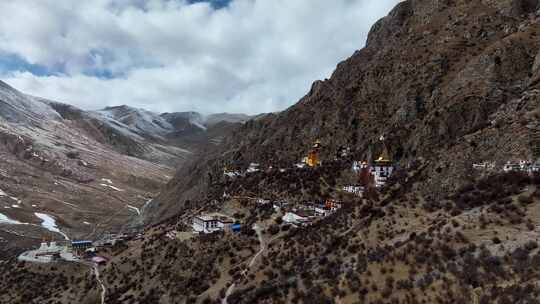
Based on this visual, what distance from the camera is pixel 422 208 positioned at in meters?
29.4

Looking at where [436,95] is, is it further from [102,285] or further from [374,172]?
[102,285]

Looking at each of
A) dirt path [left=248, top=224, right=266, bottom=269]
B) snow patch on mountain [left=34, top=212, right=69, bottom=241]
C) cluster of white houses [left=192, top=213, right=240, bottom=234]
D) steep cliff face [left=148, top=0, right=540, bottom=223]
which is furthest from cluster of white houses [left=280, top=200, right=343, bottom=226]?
snow patch on mountain [left=34, top=212, right=69, bottom=241]

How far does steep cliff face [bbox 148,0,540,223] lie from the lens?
32.2 metres

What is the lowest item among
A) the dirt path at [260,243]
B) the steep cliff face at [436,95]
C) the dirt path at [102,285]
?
the dirt path at [102,285]

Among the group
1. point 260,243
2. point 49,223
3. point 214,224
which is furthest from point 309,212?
point 49,223

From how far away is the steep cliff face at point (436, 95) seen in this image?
3216 centimetres

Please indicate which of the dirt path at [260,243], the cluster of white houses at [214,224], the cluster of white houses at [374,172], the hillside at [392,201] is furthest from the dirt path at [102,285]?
the cluster of white houses at [374,172]

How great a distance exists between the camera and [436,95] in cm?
5225

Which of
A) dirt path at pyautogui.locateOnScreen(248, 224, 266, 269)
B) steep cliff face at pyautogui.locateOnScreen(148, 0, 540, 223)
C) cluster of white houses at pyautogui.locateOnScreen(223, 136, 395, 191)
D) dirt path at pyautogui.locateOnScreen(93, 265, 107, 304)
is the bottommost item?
dirt path at pyautogui.locateOnScreen(93, 265, 107, 304)

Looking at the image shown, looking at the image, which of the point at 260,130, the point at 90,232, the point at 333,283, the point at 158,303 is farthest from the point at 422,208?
the point at 90,232

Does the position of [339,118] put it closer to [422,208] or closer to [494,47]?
[494,47]

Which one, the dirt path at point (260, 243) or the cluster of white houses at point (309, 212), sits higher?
the cluster of white houses at point (309, 212)

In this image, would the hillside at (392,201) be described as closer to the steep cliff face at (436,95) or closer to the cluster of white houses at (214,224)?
the steep cliff face at (436,95)

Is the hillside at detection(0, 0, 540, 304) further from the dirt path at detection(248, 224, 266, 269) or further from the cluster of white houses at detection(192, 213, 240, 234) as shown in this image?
the cluster of white houses at detection(192, 213, 240, 234)
